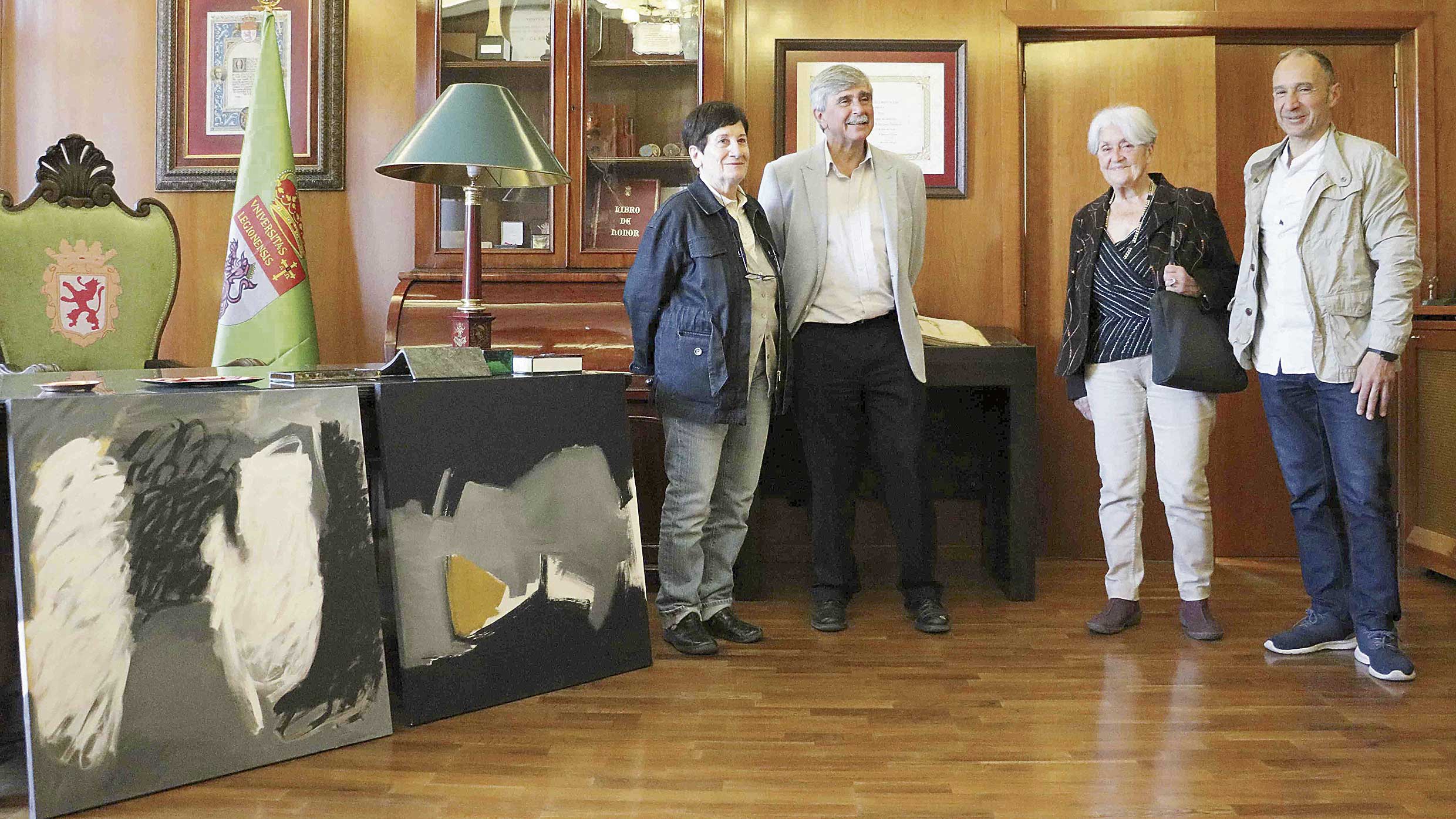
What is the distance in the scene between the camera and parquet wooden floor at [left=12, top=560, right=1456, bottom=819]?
165cm

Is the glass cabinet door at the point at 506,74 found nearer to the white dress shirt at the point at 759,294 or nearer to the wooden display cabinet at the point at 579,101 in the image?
the wooden display cabinet at the point at 579,101

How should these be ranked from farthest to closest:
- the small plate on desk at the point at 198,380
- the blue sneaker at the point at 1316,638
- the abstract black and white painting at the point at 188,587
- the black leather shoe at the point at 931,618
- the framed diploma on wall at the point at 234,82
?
the framed diploma on wall at the point at 234,82 → the black leather shoe at the point at 931,618 → the blue sneaker at the point at 1316,638 → the small plate on desk at the point at 198,380 → the abstract black and white painting at the point at 188,587

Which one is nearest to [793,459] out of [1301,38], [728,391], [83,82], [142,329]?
[728,391]

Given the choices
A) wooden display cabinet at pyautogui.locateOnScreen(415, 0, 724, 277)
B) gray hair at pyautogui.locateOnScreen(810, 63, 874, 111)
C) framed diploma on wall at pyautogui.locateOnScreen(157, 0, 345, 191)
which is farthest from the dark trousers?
framed diploma on wall at pyautogui.locateOnScreen(157, 0, 345, 191)

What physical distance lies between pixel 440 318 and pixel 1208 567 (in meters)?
2.17

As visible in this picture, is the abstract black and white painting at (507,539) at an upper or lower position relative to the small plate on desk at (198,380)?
lower

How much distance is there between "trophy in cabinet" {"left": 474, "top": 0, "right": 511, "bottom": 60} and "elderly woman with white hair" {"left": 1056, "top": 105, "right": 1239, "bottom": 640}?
1749 mm

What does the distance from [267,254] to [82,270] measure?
48 centimetres

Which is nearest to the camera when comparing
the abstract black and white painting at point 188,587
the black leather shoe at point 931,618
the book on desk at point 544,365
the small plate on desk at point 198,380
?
the abstract black and white painting at point 188,587

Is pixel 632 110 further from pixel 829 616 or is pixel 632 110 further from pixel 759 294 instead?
pixel 829 616

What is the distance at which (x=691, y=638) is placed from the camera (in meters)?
2.48

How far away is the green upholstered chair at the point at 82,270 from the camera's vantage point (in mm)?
2910

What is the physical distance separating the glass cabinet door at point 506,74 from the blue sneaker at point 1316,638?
222 cm

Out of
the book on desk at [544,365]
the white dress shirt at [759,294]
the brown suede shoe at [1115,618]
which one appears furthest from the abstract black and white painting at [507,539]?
the brown suede shoe at [1115,618]
